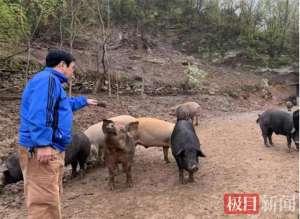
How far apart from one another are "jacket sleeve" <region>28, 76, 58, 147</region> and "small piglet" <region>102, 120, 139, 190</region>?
2.24 metres

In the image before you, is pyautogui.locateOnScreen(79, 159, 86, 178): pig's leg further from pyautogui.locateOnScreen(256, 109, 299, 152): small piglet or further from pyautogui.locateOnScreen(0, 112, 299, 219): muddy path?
pyautogui.locateOnScreen(256, 109, 299, 152): small piglet

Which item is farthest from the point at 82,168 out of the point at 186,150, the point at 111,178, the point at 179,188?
the point at 186,150

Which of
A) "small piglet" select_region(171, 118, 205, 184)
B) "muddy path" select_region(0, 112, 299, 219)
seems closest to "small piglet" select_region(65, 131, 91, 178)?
"muddy path" select_region(0, 112, 299, 219)

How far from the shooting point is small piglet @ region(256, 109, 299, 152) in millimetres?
8156

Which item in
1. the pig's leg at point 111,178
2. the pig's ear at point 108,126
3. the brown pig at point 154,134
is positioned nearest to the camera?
the pig's ear at point 108,126

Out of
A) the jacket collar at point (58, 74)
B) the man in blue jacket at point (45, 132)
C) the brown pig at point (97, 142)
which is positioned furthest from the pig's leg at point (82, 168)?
the jacket collar at point (58, 74)

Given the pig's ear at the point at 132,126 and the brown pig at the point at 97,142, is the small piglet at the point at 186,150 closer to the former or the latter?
the pig's ear at the point at 132,126

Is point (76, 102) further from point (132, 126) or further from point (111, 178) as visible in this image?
point (111, 178)

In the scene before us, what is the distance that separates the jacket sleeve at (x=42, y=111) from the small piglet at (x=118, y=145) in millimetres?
2238

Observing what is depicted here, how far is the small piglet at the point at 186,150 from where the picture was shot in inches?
236

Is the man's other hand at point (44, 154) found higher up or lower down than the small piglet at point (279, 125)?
higher up

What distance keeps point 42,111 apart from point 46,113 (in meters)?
0.04

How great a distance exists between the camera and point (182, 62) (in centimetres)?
2291

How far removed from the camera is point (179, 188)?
20.0 ft
